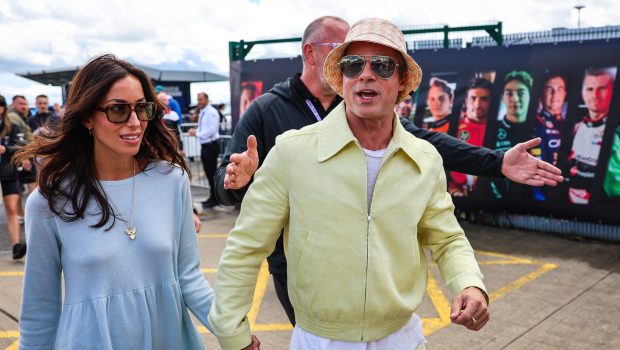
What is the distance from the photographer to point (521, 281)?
227 inches

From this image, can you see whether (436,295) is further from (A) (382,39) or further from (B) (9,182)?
(B) (9,182)

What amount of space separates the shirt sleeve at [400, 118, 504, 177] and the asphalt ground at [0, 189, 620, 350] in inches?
67.4

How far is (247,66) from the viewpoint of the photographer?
1002 cm

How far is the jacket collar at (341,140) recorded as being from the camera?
6.59 feet

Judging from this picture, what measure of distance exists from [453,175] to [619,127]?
2.04 metres

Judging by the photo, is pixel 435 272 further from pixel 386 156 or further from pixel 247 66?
pixel 247 66

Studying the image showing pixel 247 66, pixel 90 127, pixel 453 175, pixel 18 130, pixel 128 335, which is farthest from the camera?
pixel 247 66

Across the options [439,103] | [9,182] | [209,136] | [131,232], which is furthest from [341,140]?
[209,136]

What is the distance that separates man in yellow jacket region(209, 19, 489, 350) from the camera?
1.97m

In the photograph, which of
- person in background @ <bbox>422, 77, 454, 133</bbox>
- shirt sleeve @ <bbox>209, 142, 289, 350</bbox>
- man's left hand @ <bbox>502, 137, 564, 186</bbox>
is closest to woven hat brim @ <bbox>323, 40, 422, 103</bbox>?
shirt sleeve @ <bbox>209, 142, 289, 350</bbox>

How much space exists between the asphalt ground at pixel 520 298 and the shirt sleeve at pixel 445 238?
7.85ft

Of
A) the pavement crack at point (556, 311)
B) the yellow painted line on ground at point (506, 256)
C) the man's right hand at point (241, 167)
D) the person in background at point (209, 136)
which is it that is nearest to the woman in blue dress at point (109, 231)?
the man's right hand at point (241, 167)

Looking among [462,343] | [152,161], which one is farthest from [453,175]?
[152,161]

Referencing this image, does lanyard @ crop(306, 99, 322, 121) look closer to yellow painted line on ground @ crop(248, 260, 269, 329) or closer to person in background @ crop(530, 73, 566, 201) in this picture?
yellow painted line on ground @ crop(248, 260, 269, 329)
